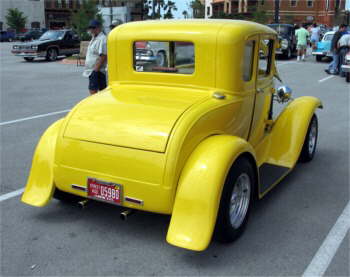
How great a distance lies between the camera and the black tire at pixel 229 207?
3.21m

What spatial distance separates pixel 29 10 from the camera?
6556 centimetres

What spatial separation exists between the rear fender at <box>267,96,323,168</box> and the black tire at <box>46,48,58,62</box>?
18132 millimetres

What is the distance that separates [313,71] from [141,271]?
1530 cm

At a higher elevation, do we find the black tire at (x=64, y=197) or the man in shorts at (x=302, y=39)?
the man in shorts at (x=302, y=39)

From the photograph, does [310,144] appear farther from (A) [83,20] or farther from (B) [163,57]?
(A) [83,20]

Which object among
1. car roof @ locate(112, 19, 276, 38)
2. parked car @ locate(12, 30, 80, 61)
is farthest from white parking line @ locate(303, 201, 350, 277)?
parked car @ locate(12, 30, 80, 61)

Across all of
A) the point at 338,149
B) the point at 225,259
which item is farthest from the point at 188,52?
the point at 338,149

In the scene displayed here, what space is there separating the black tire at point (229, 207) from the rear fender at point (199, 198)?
125 mm

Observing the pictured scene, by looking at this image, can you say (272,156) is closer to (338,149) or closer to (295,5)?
(338,149)

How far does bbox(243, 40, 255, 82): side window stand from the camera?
4.06 m

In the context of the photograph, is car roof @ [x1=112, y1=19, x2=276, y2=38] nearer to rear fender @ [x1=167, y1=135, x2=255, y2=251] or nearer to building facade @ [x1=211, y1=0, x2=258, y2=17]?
rear fender @ [x1=167, y1=135, x2=255, y2=251]

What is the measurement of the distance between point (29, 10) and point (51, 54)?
1980 inches

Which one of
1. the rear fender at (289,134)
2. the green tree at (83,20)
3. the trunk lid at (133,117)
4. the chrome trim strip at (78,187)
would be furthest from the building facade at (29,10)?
the chrome trim strip at (78,187)

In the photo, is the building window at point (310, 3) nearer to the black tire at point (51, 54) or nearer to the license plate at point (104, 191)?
the black tire at point (51, 54)
